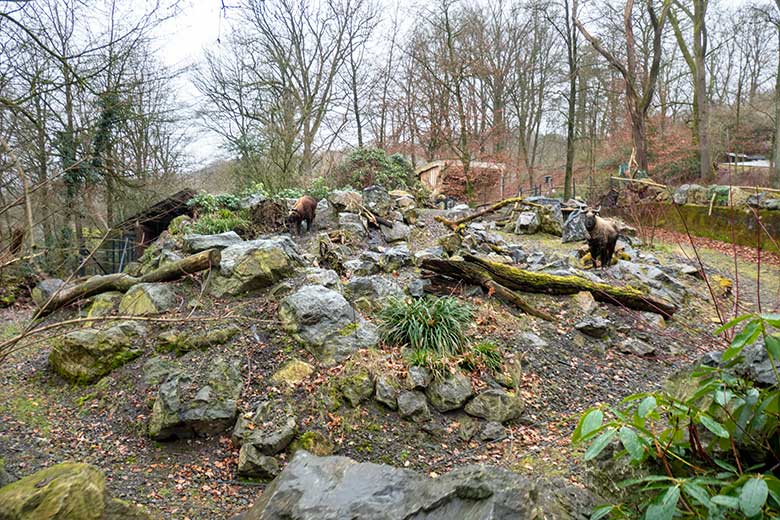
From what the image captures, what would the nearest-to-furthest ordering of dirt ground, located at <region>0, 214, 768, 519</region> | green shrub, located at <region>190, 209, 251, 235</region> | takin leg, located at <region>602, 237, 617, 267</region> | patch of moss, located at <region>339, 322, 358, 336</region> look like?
dirt ground, located at <region>0, 214, 768, 519</region> → patch of moss, located at <region>339, 322, 358, 336</region> → takin leg, located at <region>602, 237, 617, 267</region> → green shrub, located at <region>190, 209, 251, 235</region>

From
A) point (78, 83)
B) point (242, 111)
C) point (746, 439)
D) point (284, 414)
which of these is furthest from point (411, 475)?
point (242, 111)

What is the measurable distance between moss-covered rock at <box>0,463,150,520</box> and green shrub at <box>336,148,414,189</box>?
12.4 meters

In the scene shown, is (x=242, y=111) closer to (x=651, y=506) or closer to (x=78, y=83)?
(x=78, y=83)

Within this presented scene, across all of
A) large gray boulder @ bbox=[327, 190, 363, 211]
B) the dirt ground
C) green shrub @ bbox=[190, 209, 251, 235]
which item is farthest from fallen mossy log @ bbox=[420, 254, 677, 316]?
green shrub @ bbox=[190, 209, 251, 235]

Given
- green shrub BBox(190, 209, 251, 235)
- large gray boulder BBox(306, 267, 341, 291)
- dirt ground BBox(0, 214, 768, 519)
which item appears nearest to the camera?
dirt ground BBox(0, 214, 768, 519)

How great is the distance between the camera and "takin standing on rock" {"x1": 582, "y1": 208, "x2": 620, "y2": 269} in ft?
21.5

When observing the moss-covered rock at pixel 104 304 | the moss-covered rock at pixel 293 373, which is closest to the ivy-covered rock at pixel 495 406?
the moss-covered rock at pixel 293 373

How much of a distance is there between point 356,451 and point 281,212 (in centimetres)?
707

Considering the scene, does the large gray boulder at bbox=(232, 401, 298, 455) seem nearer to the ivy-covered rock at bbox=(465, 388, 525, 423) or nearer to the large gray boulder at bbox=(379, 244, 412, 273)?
the ivy-covered rock at bbox=(465, 388, 525, 423)

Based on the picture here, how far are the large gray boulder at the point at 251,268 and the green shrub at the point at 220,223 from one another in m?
3.32

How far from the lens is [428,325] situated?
4258 mm

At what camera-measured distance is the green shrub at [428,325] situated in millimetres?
4105

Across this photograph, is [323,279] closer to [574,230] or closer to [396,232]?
[396,232]

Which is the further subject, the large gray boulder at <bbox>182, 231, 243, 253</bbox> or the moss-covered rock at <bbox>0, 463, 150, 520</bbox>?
the large gray boulder at <bbox>182, 231, 243, 253</bbox>
